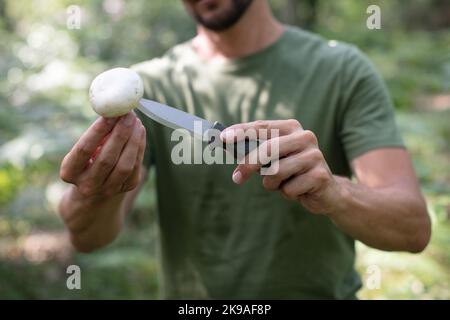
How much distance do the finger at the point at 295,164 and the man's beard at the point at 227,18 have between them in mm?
808

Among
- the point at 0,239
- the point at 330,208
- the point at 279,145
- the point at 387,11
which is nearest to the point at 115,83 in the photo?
the point at 279,145

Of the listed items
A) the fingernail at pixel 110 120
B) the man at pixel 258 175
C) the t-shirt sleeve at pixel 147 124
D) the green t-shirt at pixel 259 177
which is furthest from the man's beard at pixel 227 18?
the fingernail at pixel 110 120

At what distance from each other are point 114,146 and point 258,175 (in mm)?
687

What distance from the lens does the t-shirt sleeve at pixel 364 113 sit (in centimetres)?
177

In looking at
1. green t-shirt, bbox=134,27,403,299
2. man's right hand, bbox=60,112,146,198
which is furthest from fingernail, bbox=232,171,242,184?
green t-shirt, bbox=134,27,403,299

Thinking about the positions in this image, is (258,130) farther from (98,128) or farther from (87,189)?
(87,189)

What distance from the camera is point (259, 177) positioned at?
6.02 ft

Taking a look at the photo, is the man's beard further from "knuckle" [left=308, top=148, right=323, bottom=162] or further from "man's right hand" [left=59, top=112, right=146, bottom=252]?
"knuckle" [left=308, top=148, right=323, bottom=162]

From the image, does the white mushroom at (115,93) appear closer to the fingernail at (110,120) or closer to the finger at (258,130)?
the fingernail at (110,120)

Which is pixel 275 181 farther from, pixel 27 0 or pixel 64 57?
pixel 27 0

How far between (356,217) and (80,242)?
2.89 feet

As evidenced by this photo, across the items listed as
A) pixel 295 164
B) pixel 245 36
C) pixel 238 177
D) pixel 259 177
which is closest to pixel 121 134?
pixel 238 177

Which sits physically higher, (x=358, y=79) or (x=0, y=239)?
(x=358, y=79)

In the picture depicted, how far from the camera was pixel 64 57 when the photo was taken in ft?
14.1
